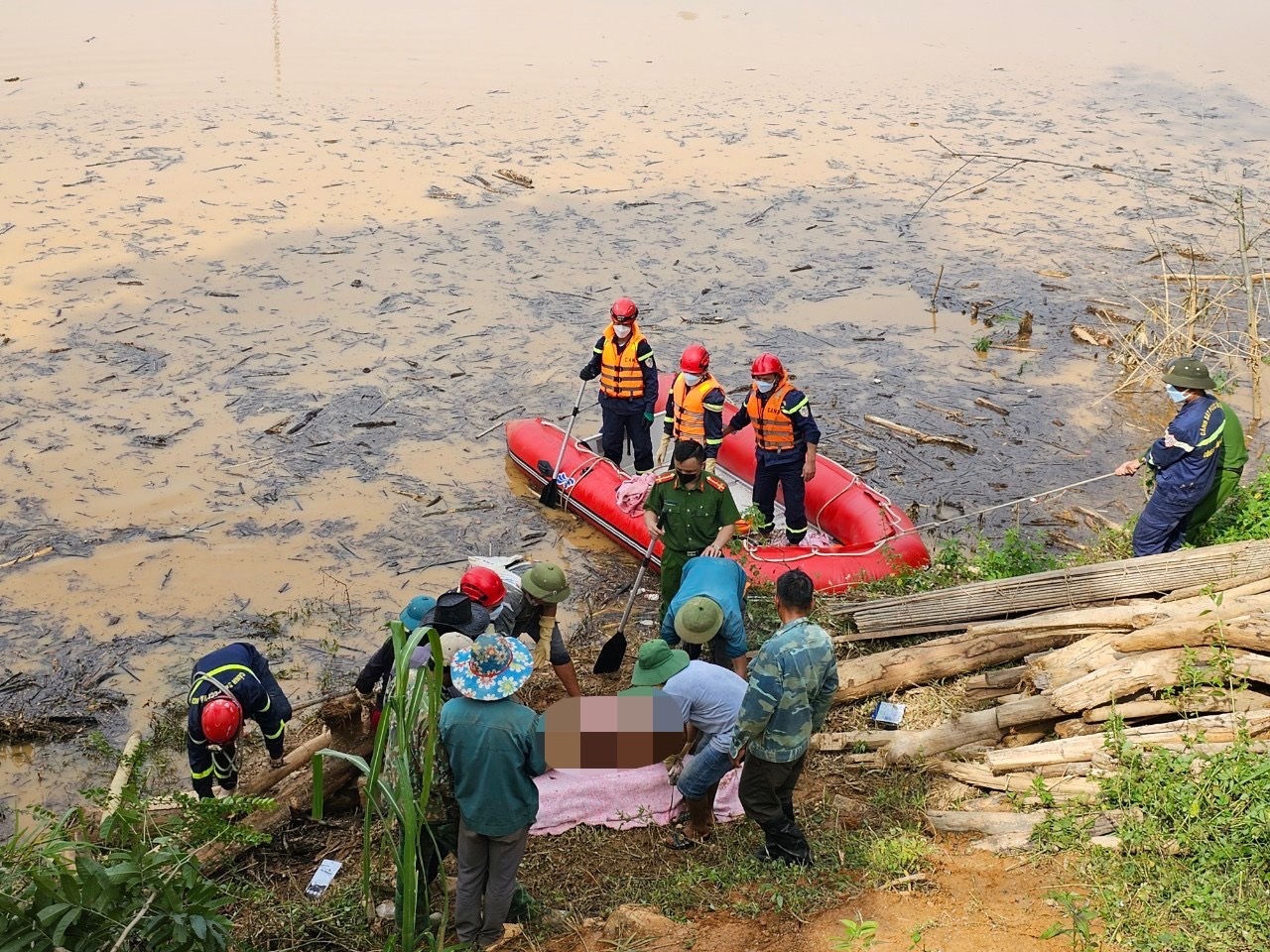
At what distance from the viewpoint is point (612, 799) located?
5516 mm

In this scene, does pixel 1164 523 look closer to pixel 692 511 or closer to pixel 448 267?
pixel 692 511

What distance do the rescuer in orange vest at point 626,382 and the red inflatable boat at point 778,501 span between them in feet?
1.15

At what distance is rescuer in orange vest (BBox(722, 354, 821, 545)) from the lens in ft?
27.0

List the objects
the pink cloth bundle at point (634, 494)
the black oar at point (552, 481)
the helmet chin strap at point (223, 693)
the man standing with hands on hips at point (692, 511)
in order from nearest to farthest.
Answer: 1. the helmet chin strap at point (223, 693)
2. the man standing with hands on hips at point (692, 511)
3. the pink cloth bundle at point (634, 494)
4. the black oar at point (552, 481)

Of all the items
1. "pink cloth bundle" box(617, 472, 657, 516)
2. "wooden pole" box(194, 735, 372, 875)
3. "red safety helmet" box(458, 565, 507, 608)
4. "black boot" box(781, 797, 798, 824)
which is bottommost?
"pink cloth bundle" box(617, 472, 657, 516)

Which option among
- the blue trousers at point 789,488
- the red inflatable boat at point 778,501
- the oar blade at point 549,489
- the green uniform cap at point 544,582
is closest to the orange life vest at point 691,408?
the blue trousers at point 789,488

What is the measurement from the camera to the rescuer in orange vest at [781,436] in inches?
324

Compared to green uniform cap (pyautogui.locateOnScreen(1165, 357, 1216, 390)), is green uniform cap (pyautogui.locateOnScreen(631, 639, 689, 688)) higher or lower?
lower

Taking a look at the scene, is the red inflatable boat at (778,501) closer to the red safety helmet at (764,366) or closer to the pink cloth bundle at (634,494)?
the pink cloth bundle at (634,494)

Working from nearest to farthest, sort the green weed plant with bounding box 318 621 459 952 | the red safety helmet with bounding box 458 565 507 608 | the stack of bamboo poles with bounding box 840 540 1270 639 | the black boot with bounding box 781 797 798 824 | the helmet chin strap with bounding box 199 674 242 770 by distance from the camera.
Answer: the green weed plant with bounding box 318 621 459 952 → the black boot with bounding box 781 797 798 824 → the helmet chin strap with bounding box 199 674 242 770 → the red safety helmet with bounding box 458 565 507 608 → the stack of bamboo poles with bounding box 840 540 1270 639

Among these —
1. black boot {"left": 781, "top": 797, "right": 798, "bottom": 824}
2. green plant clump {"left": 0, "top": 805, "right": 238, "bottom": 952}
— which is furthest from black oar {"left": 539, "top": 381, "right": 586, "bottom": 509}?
green plant clump {"left": 0, "top": 805, "right": 238, "bottom": 952}

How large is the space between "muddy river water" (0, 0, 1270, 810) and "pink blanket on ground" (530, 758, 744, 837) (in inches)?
105

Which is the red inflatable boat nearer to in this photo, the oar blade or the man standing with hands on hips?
the oar blade

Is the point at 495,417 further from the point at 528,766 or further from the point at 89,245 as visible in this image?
A: the point at 528,766
